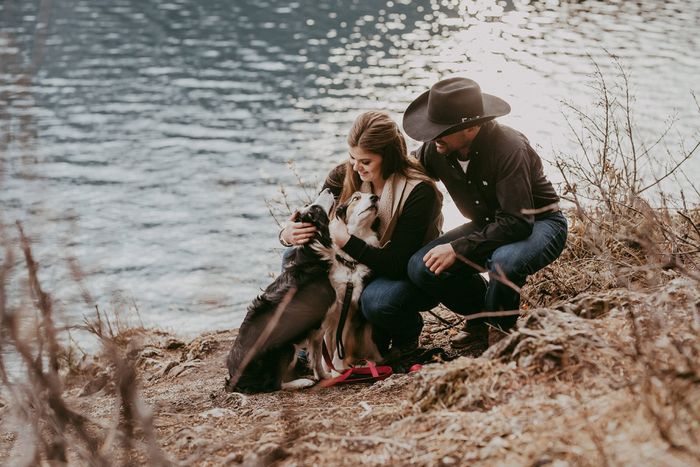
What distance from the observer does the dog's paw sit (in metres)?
5.06

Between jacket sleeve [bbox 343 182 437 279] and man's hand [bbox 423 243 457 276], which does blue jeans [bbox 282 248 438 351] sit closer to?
jacket sleeve [bbox 343 182 437 279]

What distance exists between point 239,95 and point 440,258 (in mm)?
19992

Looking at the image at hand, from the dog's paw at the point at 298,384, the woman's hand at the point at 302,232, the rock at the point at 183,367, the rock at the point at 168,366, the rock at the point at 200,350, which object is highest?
the woman's hand at the point at 302,232

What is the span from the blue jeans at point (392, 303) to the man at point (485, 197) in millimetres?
93

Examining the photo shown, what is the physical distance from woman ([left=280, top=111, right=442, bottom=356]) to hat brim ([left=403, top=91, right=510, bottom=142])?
5.5 inches

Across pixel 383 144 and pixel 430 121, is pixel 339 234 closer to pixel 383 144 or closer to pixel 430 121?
pixel 383 144

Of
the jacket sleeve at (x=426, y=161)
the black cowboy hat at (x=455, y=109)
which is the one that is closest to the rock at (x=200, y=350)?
the jacket sleeve at (x=426, y=161)

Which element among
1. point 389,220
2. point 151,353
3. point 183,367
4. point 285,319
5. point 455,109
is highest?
point 455,109

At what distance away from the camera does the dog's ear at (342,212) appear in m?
5.00

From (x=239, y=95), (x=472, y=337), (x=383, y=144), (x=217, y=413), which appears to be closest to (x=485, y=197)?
(x=383, y=144)

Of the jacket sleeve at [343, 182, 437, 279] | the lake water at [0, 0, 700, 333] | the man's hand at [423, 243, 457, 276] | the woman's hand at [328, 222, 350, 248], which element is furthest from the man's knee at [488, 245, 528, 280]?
the lake water at [0, 0, 700, 333]

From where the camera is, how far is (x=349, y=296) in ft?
16.6

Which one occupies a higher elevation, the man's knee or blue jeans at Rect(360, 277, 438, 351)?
the man's knee

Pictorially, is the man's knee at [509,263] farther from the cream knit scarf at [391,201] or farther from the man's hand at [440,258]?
the cream knit scarf at [391,201]
